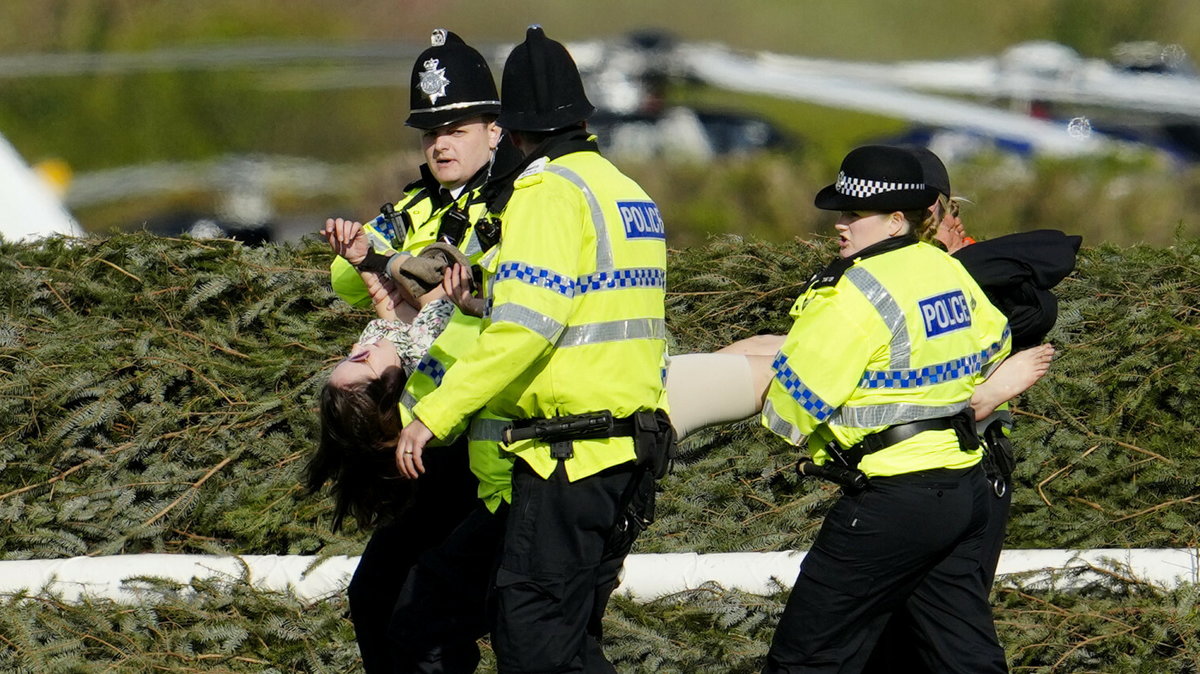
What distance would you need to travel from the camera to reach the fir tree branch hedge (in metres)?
4.96

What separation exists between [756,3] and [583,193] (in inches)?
510

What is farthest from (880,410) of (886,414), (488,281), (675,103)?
(675,103)

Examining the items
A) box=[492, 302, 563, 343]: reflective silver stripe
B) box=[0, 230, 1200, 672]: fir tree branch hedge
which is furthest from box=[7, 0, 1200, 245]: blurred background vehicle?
box=[492, 302, 563, 343]: reflective silver stripe

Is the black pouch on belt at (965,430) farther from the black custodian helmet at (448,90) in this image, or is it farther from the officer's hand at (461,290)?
the black custodian helmet at (448,90)

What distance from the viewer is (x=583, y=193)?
364cm

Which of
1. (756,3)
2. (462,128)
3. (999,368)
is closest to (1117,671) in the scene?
(999,368)

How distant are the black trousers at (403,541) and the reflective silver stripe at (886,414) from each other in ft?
3.82

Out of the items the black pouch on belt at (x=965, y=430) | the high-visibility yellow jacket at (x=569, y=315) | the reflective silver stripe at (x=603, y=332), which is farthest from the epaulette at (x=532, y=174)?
the black pouch on belt at (x=965, y=430)

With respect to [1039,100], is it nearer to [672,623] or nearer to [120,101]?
[120,101]

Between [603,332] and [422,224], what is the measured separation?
803 millimetres

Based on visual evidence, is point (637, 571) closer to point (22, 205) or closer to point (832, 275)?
point (832, 275)

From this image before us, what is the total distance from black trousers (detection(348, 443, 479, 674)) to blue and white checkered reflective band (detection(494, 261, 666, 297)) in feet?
2.80

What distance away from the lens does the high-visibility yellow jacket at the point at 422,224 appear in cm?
400

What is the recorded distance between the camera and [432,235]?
4137mm
